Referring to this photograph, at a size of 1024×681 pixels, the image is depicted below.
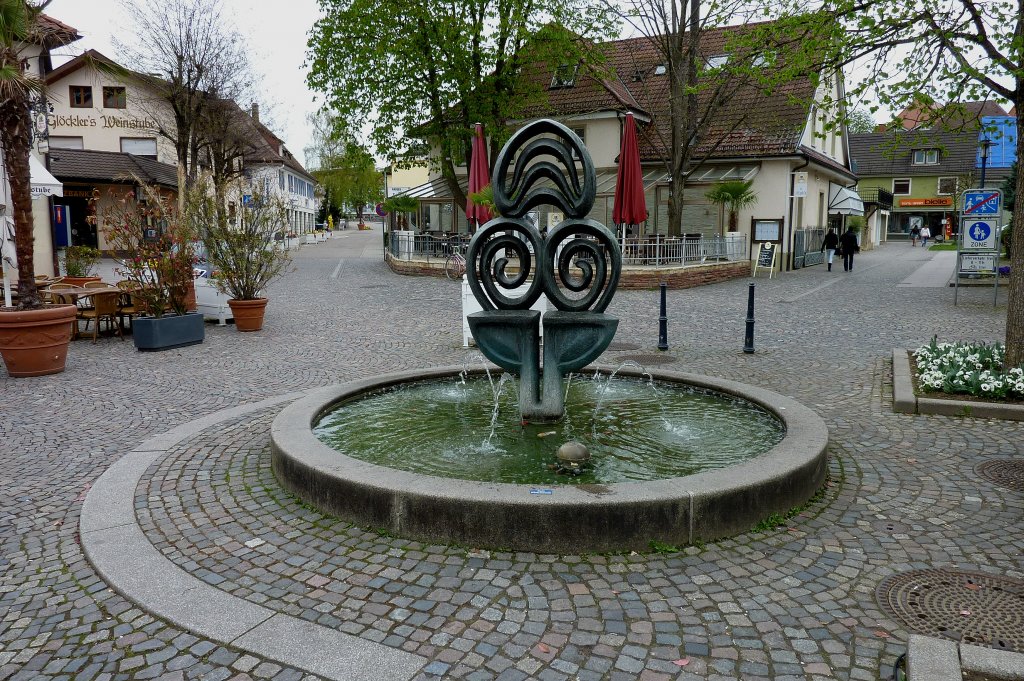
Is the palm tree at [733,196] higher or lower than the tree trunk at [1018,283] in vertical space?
higher

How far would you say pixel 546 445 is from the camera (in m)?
5.88

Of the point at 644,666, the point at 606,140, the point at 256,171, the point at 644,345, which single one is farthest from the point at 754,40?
the point at 256,171

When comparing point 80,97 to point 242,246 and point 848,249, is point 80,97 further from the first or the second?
point 848,249

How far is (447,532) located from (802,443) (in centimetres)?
262

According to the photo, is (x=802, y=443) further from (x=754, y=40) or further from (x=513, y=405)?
(x=754, y=40)

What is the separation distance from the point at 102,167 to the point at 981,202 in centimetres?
3560

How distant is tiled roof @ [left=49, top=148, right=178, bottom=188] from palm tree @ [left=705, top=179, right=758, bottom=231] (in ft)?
77.5

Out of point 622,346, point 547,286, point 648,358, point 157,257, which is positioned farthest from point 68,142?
point 547,286

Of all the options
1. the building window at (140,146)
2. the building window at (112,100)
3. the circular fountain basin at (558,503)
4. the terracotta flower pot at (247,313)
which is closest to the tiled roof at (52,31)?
the terracotta flower pot at (247,313)

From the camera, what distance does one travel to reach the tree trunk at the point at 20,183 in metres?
9.84

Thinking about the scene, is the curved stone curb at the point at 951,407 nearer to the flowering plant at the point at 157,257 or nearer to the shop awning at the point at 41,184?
the flowering plant at the point at 157,257

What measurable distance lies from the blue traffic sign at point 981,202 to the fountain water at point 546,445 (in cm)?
1271

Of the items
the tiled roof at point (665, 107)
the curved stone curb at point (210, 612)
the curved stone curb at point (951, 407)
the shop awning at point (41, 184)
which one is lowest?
the curved stone curb at point (210, 612)

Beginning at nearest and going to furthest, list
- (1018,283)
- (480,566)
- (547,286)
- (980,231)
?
(480,566)
(547,286)
(1018,283)
(980,231)
